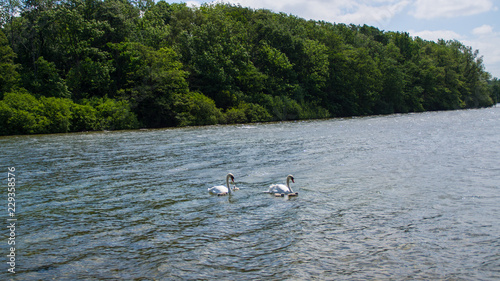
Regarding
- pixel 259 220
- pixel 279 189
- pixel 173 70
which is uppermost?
pixel 173 70

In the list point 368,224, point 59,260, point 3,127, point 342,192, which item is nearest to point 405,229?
point 368,224

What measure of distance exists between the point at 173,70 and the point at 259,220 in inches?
1993

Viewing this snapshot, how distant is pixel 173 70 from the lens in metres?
59.7

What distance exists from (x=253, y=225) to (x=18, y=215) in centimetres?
690

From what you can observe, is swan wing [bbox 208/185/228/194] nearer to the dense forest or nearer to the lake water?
the lake water

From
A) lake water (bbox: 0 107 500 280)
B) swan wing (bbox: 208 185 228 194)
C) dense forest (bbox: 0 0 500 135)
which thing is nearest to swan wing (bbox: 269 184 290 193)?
lake water (bbox: 0 107 500 280)

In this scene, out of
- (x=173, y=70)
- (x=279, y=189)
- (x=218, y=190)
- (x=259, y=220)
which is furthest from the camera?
(x=173, y=70)

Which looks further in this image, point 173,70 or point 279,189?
point 173,70

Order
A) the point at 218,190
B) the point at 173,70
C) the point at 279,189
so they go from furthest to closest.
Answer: the point at 173,70 → the point at 218,190 → the point at 279,189

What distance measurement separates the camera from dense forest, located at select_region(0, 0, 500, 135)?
172ft

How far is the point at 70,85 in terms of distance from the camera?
54.9 m

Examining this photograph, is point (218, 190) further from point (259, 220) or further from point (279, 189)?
point (259, 220)

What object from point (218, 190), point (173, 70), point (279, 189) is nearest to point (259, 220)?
point (279, 189)

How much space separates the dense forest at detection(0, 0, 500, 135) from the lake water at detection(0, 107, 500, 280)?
33036 millimetres
